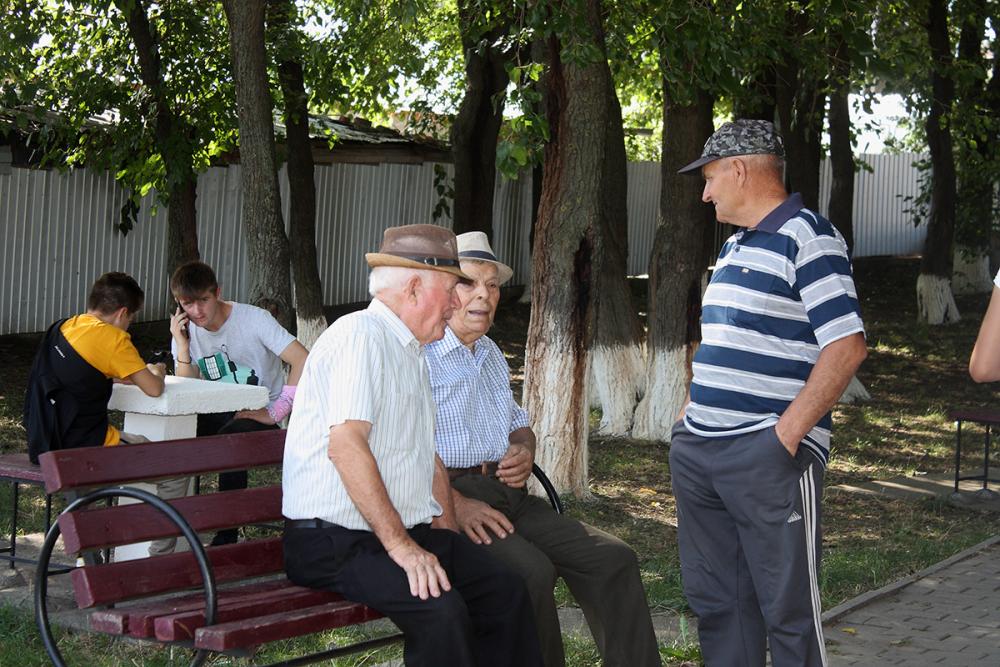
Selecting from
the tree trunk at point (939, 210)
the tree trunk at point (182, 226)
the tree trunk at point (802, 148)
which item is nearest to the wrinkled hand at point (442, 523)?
the tree trunk at point (182, 226)

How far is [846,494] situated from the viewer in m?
8.64

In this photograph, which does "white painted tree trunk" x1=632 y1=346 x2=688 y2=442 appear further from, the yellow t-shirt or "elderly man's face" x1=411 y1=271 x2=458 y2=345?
"elderly man's face" x1=411 y1=271 x2=458 y2=345

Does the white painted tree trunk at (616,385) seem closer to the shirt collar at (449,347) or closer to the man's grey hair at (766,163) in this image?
the shirt collar at (449,347)

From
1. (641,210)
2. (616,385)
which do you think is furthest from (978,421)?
(641,210)

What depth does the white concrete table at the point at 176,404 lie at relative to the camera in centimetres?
577

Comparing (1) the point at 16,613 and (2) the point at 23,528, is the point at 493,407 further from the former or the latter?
(2) the point at 23,528

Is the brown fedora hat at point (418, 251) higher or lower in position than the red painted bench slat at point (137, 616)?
higher

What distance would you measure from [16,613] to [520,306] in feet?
48.4

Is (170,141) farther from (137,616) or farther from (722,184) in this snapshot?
(137,616)

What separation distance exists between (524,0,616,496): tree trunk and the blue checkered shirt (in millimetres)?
3307

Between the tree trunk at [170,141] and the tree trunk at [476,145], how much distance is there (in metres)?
3.70

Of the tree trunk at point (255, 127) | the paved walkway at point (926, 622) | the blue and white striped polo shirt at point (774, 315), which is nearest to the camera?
the blue and white striped polo shirt at point (774, 315)

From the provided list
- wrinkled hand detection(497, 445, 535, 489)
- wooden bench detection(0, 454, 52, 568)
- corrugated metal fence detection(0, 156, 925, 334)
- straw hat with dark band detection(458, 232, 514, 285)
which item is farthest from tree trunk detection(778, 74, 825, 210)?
wrinkled hand detection(497, 445, 535, 489)

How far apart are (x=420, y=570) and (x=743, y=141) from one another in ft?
5.18
